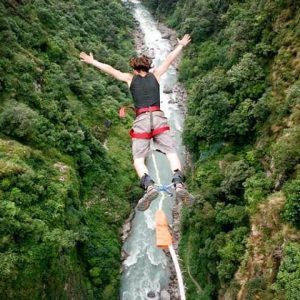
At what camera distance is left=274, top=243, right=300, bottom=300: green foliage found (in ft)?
65.0

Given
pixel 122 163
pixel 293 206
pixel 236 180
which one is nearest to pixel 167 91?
pixel 122 163

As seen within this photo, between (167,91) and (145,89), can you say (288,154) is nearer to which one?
(145,89)

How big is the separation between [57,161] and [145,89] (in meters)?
23.9

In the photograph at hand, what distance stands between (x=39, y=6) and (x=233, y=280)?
34.7 meters

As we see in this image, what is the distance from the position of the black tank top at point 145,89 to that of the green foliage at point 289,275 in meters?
13.8

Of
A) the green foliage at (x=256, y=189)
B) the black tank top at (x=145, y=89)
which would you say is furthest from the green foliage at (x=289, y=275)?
the black tank top at (x=145, y=89)

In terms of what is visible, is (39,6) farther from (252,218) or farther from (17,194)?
(252,218)

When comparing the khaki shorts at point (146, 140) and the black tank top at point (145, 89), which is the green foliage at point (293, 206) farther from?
the black tank top at point (145, 89)

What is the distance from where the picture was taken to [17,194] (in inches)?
1011

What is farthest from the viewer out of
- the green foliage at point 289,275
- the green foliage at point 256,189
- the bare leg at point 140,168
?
the green foliage at point 256,189

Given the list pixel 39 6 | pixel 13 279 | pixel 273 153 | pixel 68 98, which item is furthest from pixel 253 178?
pixel 39 6

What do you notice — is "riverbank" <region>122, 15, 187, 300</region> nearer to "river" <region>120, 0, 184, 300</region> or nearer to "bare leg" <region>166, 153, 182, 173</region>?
"river" <region>120, 0, 184, 300</region>

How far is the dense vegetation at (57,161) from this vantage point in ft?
81.6

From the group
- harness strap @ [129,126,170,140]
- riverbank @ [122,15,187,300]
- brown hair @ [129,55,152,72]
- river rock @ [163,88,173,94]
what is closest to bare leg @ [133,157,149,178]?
harness strap @ [129,126,170,140]
